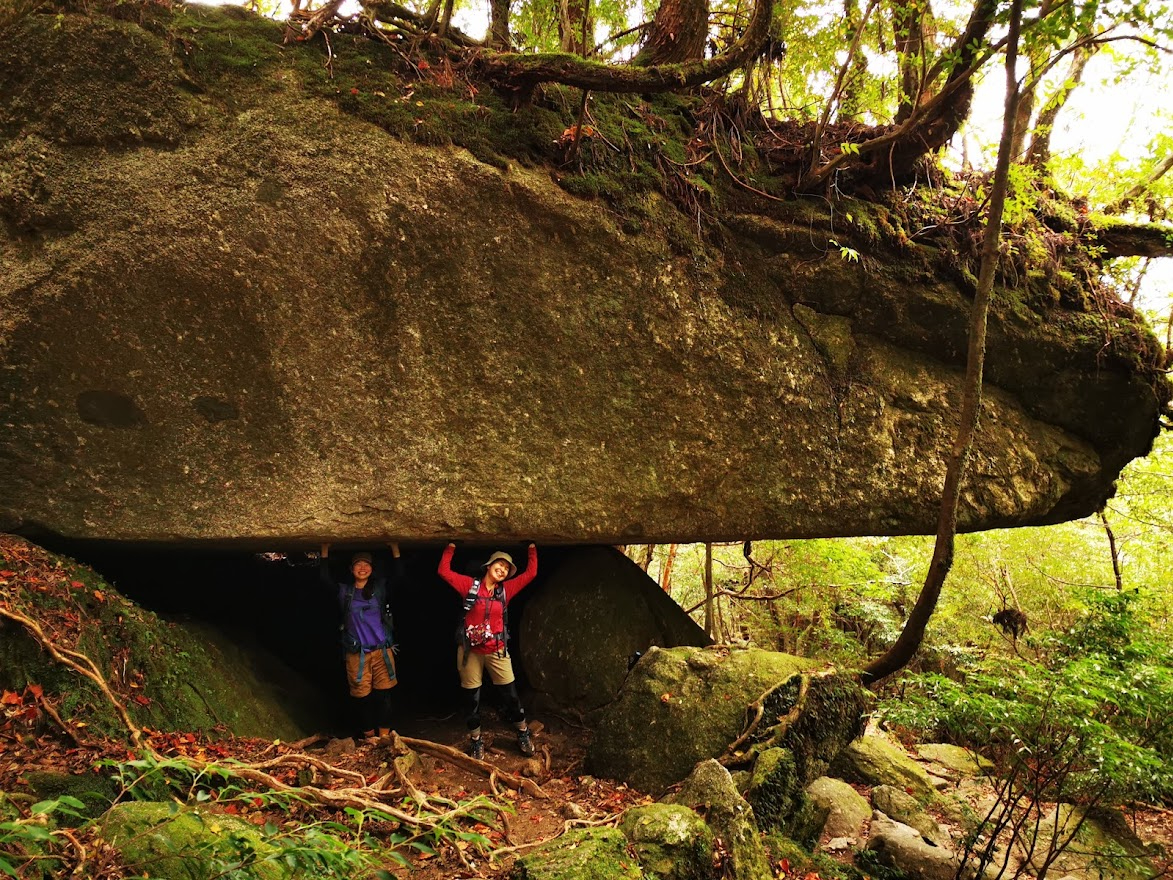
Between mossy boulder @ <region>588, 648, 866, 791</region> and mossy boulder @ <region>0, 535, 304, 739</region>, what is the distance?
119 inches

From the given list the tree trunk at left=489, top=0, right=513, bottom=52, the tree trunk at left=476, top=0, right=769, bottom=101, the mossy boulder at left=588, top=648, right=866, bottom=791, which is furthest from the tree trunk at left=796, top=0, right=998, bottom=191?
the mossy boulder at left=588, top=648, right=866, bottom=791

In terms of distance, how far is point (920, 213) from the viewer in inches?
298

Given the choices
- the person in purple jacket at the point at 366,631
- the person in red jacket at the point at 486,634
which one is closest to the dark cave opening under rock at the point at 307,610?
the person in purple jacket at the point at 366,631

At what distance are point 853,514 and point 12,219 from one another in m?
7.59

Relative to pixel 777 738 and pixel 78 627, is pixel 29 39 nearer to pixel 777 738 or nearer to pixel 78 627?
pixel 78 627

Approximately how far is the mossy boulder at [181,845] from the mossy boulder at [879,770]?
6.24m

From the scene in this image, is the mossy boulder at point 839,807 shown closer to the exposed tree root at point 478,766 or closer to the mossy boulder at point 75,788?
the exposed tree root at point 478,766

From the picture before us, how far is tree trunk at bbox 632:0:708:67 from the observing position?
22.3 feet

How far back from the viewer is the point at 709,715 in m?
5.66

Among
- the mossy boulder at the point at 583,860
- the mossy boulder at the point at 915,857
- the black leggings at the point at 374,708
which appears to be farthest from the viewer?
the black leggings at the point at 374,708

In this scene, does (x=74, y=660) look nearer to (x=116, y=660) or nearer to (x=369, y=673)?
(x=116, y=660)

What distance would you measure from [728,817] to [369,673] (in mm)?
3474

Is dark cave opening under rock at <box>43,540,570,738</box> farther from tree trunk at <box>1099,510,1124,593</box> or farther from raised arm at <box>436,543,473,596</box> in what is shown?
tree trunk at <box>1099,510,1124,593</box>

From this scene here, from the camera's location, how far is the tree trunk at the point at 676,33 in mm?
6801
